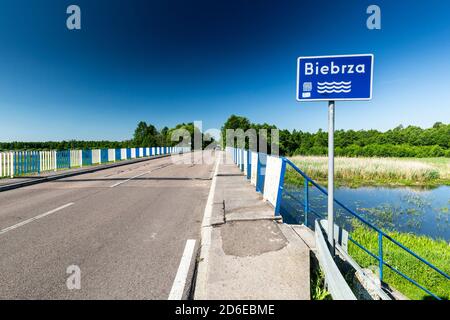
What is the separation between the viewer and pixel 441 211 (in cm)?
1147

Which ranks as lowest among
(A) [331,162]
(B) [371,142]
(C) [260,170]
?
(C) [260,170]

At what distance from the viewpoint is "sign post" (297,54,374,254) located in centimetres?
307

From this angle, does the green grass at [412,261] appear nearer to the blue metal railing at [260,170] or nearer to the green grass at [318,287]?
the green grass at [318,287]

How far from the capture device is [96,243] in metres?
4.14

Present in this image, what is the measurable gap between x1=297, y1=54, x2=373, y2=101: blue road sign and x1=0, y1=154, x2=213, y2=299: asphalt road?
3005mm

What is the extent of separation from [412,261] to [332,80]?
561cm

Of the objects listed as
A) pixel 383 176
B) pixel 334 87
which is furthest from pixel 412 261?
pixel 383 176

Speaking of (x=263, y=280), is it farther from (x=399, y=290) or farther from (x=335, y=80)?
(x=399, y=290)

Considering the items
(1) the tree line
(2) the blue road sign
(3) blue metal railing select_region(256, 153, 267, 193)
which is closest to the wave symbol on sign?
(2) the blue road sign

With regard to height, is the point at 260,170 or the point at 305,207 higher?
the point at 260,170

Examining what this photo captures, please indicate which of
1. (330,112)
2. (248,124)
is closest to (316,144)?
(248,124)

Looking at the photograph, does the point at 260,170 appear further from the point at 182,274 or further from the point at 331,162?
the point at 182,274

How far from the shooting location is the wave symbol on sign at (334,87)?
10.2 ft

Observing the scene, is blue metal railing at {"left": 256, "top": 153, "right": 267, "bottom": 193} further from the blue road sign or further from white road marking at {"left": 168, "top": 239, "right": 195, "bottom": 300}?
the blue road sign
